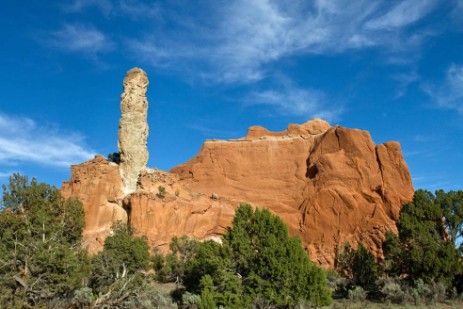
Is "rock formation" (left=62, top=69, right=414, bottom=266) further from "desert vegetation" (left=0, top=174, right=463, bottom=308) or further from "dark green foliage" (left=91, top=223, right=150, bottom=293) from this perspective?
"dark green foliage" (left=91, top=223, right=150, bottom=293)

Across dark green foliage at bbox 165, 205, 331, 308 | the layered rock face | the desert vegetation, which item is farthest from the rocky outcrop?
dark green foliage at bbox 165, 205, 331, 308

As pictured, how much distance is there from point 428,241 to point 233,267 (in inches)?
523

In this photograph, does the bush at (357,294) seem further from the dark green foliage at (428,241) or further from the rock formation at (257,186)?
the rock formation at (257,186)

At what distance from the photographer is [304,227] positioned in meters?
55.3

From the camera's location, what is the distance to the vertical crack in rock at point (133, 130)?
50.6 m

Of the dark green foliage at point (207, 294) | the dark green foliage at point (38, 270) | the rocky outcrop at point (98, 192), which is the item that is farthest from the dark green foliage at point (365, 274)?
the rocky outcrop at point (98, 192)

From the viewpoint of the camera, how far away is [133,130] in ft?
168

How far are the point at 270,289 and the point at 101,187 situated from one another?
31.4 metres

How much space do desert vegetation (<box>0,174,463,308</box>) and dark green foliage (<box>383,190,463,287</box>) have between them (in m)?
0.06

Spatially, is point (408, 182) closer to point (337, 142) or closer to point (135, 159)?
point (337, 142)

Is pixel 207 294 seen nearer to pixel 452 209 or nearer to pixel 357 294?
pixel 357 294

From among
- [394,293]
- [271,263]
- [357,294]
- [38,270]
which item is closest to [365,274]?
[357,294]

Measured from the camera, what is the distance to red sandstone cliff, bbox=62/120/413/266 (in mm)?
47469

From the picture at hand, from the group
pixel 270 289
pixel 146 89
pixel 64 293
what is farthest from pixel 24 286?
pixel 146 89
